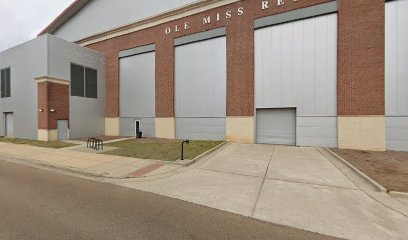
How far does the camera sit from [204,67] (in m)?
18.3

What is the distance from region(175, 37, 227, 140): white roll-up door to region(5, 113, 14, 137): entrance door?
19187mm

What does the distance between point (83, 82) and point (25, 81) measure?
525cm

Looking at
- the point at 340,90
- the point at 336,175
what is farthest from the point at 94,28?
the point at 336,175

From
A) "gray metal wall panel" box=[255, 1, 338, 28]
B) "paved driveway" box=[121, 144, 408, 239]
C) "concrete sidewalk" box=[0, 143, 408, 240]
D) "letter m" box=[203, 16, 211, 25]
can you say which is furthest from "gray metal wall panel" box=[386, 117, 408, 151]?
"letter m" box=[203, 16, 211, 25]

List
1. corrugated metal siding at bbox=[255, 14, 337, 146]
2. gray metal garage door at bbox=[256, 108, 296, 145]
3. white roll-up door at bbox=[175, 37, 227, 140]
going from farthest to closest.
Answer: white roll-up door at bbox=[175, 37, 227, 140], gray metal garage door at bbox=[256, 108, 296, 145], corrugated metal siding at bbox=[255, 14, 337, 146]

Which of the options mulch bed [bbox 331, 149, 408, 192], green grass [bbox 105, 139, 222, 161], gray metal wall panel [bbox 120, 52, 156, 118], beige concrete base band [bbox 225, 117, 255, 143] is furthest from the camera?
gray metal wall panel [bbox 120, 52, 156, 118]

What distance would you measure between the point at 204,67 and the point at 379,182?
48.1ft

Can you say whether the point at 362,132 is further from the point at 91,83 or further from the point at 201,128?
the point at 91,83

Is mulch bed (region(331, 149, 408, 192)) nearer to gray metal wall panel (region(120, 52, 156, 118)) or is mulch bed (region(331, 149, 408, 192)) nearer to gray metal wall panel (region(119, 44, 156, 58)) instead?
gray metal wall panel (region(120, 52, 156, 118))

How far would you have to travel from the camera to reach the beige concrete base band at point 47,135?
723 inches

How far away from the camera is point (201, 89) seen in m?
18.4

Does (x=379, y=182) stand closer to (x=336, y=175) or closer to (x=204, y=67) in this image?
(x=336, y=175)

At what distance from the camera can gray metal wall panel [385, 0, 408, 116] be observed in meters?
12.5

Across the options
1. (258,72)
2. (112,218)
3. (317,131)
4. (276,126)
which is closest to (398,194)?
(112,218)
